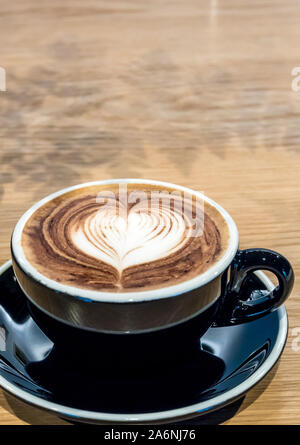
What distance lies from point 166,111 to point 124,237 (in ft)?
1.96

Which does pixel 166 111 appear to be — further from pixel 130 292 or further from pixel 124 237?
pixel 130 292

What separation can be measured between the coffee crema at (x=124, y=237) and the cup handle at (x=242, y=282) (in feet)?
0.09

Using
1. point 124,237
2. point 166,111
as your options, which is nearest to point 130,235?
point 124,237

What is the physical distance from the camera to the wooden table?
0.81 meters

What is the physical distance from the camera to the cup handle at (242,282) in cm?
53

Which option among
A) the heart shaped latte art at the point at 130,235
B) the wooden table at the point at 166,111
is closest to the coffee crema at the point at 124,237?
the heart shaped latte art at the point at 130,235

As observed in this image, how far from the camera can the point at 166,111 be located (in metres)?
1.13

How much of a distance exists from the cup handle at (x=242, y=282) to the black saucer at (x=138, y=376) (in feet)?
0.07

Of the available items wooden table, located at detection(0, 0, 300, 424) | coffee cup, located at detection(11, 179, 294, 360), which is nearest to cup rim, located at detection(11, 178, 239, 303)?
coffee cup, located at detection(11, 179, 294, 360)

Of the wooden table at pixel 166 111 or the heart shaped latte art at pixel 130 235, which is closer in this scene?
the heart shaped latte art at pixel 130 235

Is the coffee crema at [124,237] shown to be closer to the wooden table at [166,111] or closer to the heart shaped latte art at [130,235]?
the heart shaped latte art at [130,235]

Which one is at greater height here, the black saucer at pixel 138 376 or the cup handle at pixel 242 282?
the cup handle at pixel 242 282

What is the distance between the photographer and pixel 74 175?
0.93m

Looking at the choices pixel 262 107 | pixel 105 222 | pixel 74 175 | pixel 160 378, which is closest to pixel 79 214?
pixel 105 222
